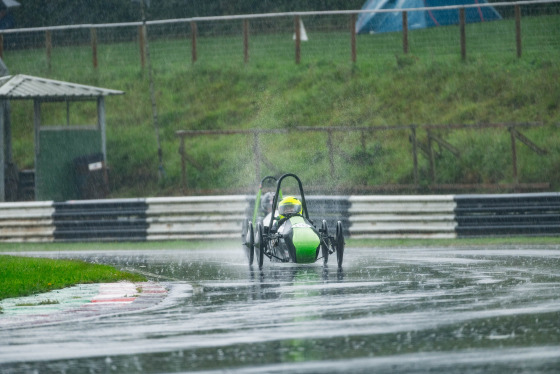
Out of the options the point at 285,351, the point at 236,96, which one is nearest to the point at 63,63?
the point at 236,96

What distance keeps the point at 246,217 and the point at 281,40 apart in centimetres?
1874

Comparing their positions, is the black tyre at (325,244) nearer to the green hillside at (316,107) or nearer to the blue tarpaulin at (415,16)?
the green hillside at (316,107)

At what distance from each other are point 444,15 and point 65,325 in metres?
26.8

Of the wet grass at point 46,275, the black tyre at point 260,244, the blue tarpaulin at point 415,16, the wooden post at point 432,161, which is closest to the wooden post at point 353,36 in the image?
the blue tarpaulin at point 415,16

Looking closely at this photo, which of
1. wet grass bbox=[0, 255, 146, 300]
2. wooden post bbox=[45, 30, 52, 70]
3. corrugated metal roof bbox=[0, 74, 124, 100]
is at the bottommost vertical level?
wet grass bbox=[0, 255, 146, 300]

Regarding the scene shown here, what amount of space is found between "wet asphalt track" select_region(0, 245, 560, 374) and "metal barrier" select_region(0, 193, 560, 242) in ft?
21.0

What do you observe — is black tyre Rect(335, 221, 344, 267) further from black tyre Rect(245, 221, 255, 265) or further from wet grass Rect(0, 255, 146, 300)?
wet grass Rect(0, 255, 146, 300)

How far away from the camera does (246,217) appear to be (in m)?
20.0

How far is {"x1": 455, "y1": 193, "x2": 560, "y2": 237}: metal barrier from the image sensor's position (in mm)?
21375

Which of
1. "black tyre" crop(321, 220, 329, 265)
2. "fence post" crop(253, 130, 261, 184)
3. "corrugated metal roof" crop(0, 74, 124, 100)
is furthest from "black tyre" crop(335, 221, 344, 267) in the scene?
Answer: "corrugated metal roof" crop(0, 74, 124, 100)

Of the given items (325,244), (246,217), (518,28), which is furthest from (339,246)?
(518,28)

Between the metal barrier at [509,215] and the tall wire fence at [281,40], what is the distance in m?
12.9

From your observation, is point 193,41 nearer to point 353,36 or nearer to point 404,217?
point 353,36

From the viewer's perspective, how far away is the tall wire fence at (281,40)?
1369 inches
